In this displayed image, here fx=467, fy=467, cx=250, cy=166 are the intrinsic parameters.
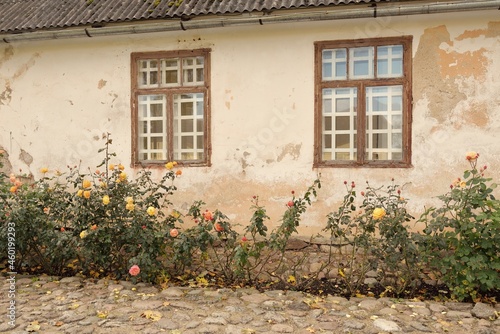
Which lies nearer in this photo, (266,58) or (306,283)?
(306,283)

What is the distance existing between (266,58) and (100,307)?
3.82 m

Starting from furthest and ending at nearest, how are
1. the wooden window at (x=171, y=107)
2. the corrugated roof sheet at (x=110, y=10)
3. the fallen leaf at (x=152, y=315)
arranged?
the wooden window at (x=171, y=107)
the corrugated roof sheet at (x=110, y=10)
the fallen leaf at (x=152, y=315)

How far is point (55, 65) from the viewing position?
7.17 metres

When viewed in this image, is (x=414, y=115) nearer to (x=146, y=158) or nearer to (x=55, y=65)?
(x=146, y=158)

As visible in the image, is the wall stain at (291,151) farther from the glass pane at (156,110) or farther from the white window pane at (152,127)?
the glass pane at (156,110)

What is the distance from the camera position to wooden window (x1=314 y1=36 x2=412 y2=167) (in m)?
5.98

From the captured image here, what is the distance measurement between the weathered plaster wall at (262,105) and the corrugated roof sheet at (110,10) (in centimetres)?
39

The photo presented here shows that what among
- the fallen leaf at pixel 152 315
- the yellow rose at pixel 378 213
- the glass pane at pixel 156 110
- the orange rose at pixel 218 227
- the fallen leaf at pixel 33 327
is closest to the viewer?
the fallen leaf at pixel 33 327

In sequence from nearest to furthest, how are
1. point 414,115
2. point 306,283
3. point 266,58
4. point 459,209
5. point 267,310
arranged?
point 267,310, point 459,209, point 306,283, point 414,115, point 266,58

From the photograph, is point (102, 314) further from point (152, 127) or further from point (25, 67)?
point (25, 67)

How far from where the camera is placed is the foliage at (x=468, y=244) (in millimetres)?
4324

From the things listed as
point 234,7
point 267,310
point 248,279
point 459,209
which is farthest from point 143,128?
point 459,209

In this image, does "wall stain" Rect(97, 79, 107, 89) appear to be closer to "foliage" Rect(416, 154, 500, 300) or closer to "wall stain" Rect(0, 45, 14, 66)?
"wall stain" Rect(0, 45, 14, 66)

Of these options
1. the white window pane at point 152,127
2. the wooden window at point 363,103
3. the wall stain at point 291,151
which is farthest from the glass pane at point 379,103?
the white window pane at point 152,127
